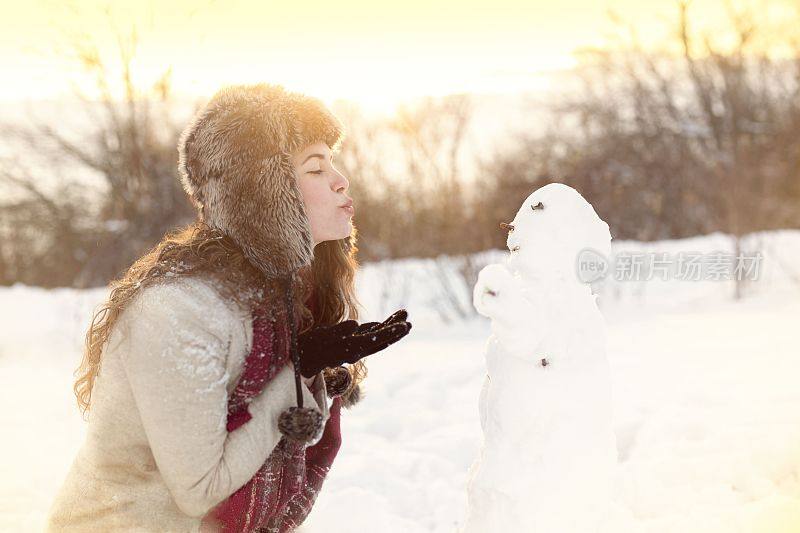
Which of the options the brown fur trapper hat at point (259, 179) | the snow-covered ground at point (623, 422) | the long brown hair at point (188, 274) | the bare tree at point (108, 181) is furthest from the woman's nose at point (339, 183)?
the bare tree at point (108, 181)

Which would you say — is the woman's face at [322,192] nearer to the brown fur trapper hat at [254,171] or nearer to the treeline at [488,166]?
the brown fur trapper hat at [254,171]

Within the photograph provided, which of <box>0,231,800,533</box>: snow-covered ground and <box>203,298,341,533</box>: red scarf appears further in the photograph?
<box>0,231,800,533</box>: snow-covered ground

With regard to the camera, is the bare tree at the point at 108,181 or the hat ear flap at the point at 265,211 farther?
the bare tree at the point at 108,181

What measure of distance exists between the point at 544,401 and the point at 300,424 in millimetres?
696

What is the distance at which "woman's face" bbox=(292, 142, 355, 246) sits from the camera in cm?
219

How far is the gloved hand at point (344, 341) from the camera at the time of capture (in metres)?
2.09

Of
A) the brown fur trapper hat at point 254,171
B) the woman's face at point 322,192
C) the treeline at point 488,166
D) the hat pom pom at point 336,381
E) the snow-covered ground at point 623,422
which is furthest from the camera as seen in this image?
the treeline at point 488,166

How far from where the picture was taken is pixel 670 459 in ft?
11.8

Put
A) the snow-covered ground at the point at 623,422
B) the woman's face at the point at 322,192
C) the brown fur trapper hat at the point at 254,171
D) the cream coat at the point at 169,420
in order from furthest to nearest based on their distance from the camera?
1. the snow-covered ground at the point at 623,422
2. the woman's face at the point at 322,192
3. the brown fur trapper hat at the point at 254,171
4. the cream coat at the point at 169,420

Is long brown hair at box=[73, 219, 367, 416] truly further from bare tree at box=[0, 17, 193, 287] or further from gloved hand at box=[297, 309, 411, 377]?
bare tree at box=[0, 17, 193, 287]

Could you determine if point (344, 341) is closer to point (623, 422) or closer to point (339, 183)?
point (339, 183)

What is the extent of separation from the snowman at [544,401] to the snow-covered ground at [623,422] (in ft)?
0.91

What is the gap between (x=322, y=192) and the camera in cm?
221

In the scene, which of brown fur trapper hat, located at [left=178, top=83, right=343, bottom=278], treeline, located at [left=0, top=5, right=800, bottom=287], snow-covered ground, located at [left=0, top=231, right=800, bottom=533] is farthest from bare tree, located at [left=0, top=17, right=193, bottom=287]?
brown fur trapper hat, located at [left=178, top=83, right=343, bottom=278]
